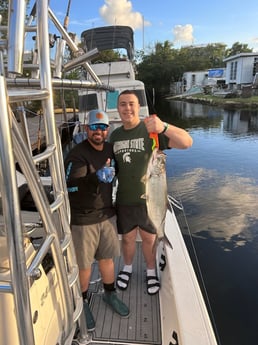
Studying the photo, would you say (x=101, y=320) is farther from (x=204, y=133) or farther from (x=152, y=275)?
(x=204, y=133)

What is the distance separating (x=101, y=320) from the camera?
243 centimetres

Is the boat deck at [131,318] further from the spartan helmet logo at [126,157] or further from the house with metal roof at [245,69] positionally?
the house with metal roof at [245,69]

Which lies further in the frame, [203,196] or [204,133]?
[204,133]

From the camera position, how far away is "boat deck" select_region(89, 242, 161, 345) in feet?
7.38

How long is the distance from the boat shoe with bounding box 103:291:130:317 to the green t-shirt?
0.88 metres

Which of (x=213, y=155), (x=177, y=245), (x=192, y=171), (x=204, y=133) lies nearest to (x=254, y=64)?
(x=204, y=133)

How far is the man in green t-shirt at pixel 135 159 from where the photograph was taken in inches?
89.6

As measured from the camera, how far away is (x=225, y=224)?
21.0 feet

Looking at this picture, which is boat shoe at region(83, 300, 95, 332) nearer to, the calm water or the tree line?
the calm water

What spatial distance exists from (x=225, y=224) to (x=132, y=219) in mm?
4433

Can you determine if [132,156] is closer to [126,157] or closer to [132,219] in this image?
[126,157]

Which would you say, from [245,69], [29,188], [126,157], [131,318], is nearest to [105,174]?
[126,157]

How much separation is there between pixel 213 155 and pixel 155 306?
10.5 meters

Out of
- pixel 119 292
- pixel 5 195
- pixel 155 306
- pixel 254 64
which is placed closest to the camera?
pixel 5 195
